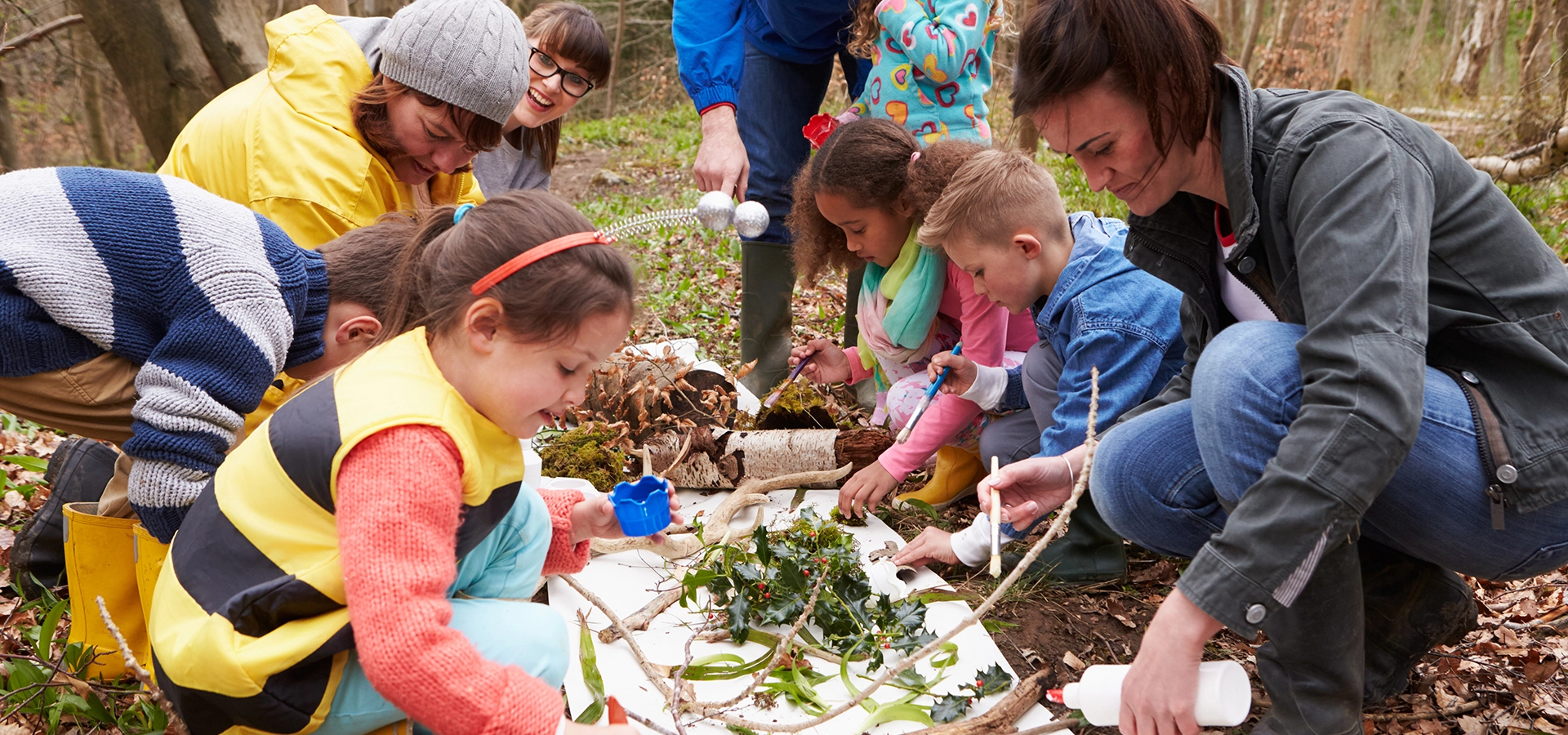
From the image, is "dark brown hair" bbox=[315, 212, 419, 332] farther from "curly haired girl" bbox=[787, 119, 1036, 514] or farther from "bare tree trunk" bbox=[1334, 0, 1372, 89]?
"bare tree trunk" bbox=[1334, 0, 1372, 89]

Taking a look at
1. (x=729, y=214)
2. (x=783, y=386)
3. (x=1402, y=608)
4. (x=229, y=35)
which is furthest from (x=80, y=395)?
(x=229, y=35)

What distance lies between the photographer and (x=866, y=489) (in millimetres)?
2498

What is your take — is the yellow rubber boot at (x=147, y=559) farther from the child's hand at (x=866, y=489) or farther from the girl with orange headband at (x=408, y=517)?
the child's hand at (x=866, y=489)

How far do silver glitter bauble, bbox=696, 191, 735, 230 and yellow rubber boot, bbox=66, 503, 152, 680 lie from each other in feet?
5.43

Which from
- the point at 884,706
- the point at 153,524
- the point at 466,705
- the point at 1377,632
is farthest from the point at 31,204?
the point at 1377,632

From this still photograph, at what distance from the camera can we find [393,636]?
44.7 inches

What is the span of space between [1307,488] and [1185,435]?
1.62 feet

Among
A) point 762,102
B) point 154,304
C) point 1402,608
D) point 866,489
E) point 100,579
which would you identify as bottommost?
point 866,489

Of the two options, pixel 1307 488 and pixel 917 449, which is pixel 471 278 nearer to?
pixel 1307 488

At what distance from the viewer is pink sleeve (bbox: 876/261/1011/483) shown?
2520 mm

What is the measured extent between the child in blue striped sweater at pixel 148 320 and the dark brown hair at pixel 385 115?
620mm

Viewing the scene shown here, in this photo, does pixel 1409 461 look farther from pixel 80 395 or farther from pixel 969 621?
pixel 80 395

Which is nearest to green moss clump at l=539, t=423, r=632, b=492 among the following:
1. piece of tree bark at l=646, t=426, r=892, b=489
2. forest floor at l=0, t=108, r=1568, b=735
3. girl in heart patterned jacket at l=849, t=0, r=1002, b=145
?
piece of tree bark at l=646, t=426, r=892, b=489

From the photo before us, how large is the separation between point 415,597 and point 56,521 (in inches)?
60.5
